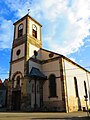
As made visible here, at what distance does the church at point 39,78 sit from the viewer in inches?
910

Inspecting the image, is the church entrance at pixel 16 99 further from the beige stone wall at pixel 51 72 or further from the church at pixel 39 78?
the beige stone wall at pixel 51 72

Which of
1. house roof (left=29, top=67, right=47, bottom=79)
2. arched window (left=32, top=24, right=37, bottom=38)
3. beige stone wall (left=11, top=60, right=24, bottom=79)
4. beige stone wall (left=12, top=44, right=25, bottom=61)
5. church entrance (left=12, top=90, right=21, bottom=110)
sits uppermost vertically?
arched window (left=32, top=24, right=37, bottom=38)

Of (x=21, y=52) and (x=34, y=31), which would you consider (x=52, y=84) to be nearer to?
(x=21, y=52)

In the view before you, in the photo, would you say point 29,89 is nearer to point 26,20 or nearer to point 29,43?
point 29,43

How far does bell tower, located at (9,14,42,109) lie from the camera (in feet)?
81.8

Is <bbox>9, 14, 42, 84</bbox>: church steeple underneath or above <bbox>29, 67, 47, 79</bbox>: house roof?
above

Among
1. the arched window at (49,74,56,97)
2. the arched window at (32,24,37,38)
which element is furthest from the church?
the arched window at (32,24,37,38)

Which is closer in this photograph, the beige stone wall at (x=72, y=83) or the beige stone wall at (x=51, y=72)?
the beige stone wall at (x=51, y=72)

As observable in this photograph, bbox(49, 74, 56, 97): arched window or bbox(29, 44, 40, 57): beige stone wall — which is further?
bbox(29, 44, 40, 57): beige stone wall

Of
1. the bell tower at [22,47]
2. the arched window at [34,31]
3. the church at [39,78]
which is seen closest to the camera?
the church at [39,78]

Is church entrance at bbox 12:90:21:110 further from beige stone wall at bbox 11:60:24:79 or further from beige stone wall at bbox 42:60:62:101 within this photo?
beige stone wall at bbox 42:60:62:101

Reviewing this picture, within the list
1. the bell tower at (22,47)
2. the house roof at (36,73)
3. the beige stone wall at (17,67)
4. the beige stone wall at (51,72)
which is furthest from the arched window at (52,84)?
the beige stone wall at (17,67)

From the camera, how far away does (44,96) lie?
25.0m

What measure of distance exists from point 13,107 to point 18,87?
3.37m
